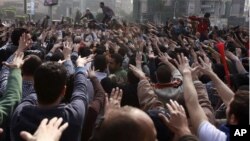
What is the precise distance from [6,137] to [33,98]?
41 centimetres

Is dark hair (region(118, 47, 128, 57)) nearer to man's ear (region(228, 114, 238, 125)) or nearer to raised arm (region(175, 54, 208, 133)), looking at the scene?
raised arm (region(175, 54, 208, 133))

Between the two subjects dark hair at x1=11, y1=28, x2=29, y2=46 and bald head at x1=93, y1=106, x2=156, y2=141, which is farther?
dark hair at x1=11, y1=28, x2=29, y2=46

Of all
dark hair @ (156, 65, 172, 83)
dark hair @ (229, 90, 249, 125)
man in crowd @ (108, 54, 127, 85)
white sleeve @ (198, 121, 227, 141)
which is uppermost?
dark hair @ (229, 90, 249, 125)

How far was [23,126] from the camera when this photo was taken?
289 cm

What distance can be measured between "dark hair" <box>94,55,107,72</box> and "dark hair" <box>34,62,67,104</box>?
243cm

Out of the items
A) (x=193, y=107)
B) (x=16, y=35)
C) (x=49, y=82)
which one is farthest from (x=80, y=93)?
(x=16, y=35)

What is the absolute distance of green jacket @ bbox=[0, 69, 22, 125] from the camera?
3088 millimetres

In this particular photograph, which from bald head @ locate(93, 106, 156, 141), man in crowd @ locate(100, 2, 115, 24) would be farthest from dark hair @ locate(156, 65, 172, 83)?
man in crowd @ locate(100, 2, 115, 24)

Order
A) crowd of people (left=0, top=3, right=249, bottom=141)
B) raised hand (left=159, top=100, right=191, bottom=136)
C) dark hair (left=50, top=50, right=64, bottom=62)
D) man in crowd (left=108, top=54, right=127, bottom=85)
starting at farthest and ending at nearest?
man in crowd (left=108, top=54, right=127, bottom=85)
dark hair (left=50, top=50, right=64, bottom=62)
raised hand (left=159, top=100, right=191, bottom=136)
crowd of people (left=0, top=3, right=249, bottom=141)

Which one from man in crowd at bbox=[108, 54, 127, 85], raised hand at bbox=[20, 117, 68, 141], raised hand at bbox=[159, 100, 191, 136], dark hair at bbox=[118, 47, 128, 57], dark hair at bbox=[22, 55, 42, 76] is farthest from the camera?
dark hair at bbox=[118, 47, 128, 57]

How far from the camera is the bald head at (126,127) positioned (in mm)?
2059

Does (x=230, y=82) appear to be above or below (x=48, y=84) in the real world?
below

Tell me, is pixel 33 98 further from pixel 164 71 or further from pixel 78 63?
pixel 164 71

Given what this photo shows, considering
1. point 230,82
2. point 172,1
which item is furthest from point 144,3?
point 230,82
